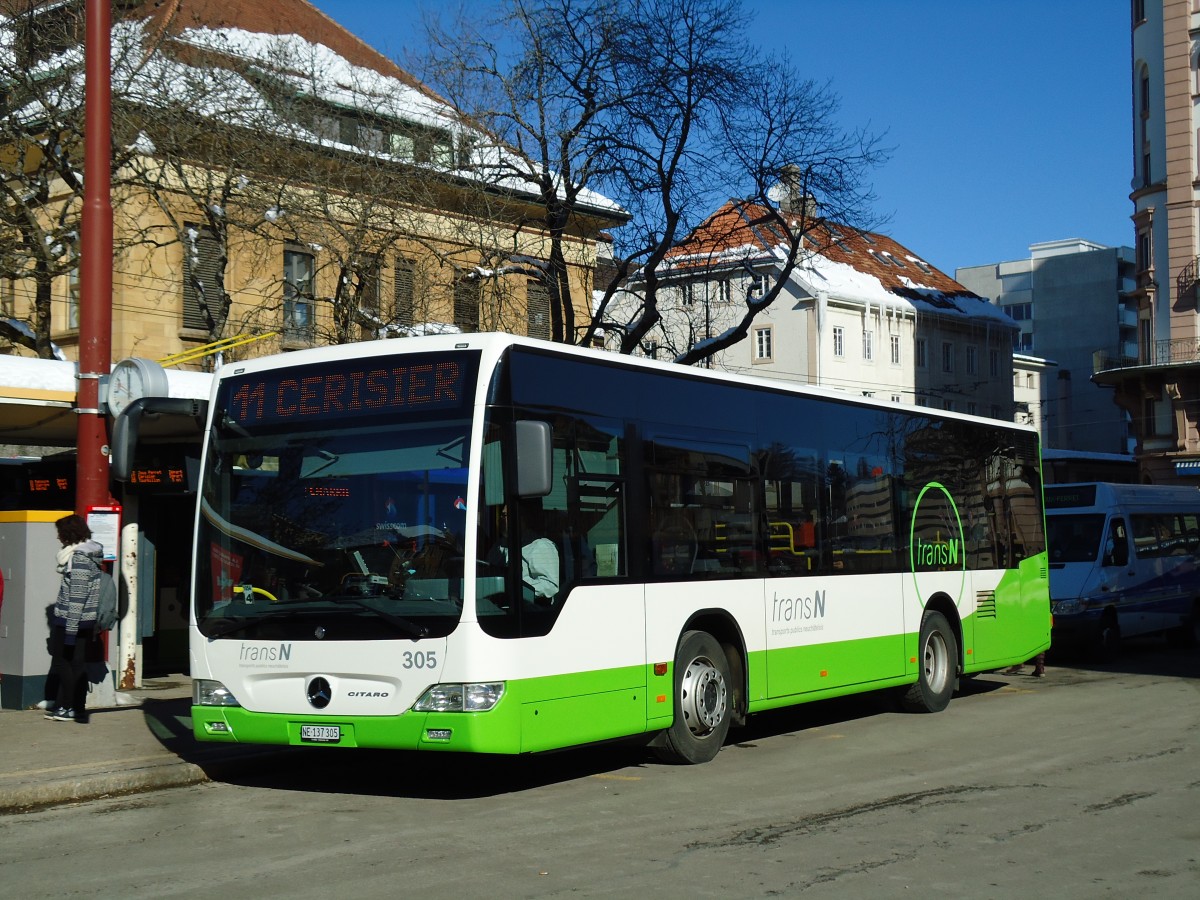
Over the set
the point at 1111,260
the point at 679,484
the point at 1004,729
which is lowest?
the point at 1004,729

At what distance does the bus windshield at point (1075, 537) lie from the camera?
22562 mm

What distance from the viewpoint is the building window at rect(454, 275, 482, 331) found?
24878mm

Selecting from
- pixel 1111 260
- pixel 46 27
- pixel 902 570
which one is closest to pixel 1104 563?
pixel 902 570

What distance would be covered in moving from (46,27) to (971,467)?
15.4 m

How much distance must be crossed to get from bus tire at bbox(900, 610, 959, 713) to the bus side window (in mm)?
7815

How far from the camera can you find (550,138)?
82.5ft

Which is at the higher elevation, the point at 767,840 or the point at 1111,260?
the point at 1111,260

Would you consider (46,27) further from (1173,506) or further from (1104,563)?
(1173,506)

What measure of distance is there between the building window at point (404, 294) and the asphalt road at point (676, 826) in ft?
42.1

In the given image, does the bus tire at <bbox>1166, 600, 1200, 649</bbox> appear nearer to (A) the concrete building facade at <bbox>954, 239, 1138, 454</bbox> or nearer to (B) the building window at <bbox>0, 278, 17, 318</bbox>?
(B) the building window at <bbox>0, 278, 17, 318</bbox>

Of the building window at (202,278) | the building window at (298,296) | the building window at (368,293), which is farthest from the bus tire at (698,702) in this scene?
the building window at (202,278)

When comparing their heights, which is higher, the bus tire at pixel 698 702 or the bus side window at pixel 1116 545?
the bus side window at pixel 1116 545

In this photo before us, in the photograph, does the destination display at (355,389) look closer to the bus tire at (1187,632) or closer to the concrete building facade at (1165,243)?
the bus tire at (1187,632)

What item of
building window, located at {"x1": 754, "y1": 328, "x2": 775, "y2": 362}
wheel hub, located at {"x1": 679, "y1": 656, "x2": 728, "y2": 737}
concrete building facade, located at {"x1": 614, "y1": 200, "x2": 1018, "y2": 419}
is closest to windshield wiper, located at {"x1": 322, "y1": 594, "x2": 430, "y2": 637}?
wheel hub, located at {"x1": 679, "y1": 656, "x2": 728, "y2": 737}
